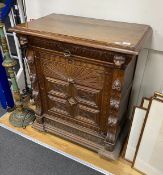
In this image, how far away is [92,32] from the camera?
3.97ft

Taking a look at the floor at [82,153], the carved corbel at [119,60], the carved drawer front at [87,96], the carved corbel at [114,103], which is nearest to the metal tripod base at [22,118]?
the floor at [82,153]

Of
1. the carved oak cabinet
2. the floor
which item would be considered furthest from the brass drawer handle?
the floor

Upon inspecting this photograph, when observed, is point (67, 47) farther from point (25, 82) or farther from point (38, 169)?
point (25, 82)

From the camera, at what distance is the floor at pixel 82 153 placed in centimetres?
148

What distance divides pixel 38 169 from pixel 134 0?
1384 mm

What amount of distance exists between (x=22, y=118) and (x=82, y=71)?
903mm

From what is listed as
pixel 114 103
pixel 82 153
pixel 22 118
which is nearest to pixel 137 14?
pixel 114 103

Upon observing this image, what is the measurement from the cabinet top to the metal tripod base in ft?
2.93

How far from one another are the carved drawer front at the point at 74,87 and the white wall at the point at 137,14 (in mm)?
474

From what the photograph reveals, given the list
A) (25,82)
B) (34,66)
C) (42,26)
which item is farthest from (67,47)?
(25,82)

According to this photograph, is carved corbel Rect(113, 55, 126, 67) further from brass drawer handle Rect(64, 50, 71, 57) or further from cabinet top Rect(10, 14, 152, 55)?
brass drawer handle Rect(64, 50, 71, 57)

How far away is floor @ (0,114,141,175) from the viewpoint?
1482mm

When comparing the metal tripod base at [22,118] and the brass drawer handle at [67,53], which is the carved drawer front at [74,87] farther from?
the metal tripod base at [22,118]

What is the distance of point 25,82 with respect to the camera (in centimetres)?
218
